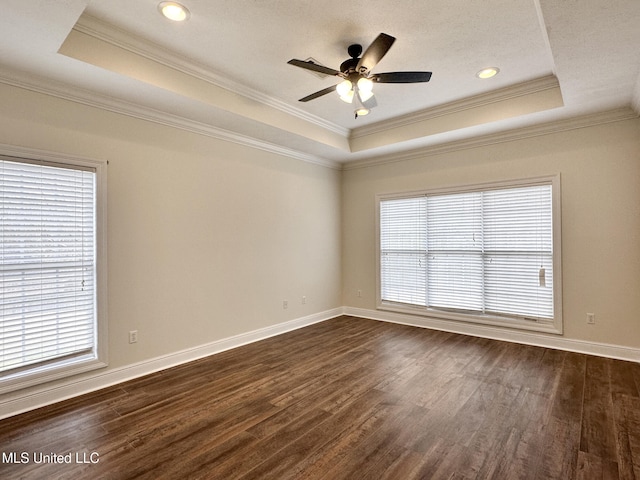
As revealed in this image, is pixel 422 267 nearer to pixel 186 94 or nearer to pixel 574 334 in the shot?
pixel 574 334

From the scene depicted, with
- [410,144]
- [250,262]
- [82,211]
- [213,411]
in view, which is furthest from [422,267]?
Answer: [82,211]

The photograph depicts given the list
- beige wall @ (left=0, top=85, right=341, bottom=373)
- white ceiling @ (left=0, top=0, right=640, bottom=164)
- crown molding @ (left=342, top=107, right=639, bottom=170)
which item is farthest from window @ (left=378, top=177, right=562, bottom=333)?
beige wall @ (left=0, top=85, right=341, bottom=373)

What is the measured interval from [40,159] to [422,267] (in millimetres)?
4705

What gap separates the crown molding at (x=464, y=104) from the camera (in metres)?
3.54

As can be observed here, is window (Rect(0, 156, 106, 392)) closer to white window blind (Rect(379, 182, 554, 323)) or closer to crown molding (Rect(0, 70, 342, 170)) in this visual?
crown molding (Rect(0, 70, 342, 170))

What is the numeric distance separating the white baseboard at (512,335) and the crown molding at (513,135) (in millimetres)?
2481

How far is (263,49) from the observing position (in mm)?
2883

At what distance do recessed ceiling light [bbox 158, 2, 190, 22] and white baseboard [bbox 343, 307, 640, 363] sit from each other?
4.65 meters

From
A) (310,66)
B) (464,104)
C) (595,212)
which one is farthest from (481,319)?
(310,66)

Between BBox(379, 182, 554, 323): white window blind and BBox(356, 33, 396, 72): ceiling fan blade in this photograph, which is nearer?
BBox(356, 33, 396, 72): ceiling fan blade

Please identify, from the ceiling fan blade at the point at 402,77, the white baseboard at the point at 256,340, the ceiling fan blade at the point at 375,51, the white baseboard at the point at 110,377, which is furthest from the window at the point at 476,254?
the ceiling fan blade at the point at 375,51

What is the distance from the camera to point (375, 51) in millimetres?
2375

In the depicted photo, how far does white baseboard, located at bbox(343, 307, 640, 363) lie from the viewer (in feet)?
12.0

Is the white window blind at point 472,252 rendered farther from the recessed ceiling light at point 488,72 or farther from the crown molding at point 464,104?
the recessed ceiling light at point 488,72
